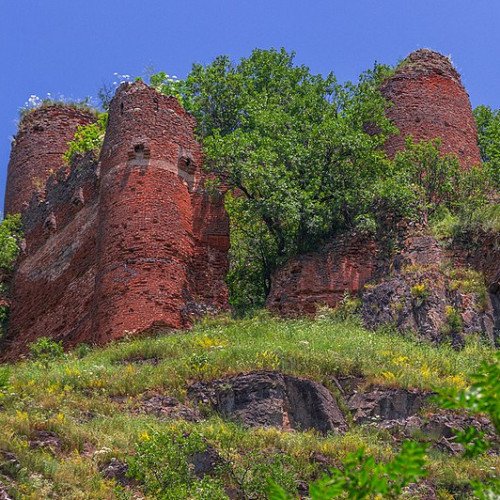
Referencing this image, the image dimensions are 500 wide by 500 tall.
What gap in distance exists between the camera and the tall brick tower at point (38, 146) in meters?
32.9

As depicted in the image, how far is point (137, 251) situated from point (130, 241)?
0.29 metres

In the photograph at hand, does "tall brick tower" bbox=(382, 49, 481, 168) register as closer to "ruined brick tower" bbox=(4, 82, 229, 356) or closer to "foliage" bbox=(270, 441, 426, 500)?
"ruined brick tower" bbox=(4, 82, 229, 356)

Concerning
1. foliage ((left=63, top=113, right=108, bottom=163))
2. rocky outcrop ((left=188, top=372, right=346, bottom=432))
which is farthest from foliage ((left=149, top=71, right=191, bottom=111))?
rocky outcrop ((left=188, top=372, right=346, bottom=432))

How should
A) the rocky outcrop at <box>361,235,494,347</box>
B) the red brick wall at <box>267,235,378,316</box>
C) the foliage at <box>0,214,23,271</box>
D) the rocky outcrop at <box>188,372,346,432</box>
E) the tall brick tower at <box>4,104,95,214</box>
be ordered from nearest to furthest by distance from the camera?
the rocky outcrop at <box>188,372,346,432</box> < the rocky outcrop at <box>361,235,494,347</box> < the red brick wall at <box>267,235,378,316</box> < the foliage at <box>0,214,23,271</box> < the tall brick tower at <box>4,104,95,214</box>

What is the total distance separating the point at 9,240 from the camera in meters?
29.0

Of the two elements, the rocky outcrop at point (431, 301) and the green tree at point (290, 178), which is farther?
the green tree at point (290, 178)

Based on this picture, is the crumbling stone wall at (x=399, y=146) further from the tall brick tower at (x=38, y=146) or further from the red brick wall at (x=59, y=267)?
the tall brick tower at (x=38, y=146)

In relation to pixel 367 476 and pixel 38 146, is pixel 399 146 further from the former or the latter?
pixel 367 476

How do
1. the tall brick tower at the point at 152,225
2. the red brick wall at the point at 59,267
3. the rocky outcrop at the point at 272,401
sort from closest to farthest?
the rocky outcrop at the point at 272,401 → the tall brick tower at the point at 152,225 → the red brick wall at the point at 59,267

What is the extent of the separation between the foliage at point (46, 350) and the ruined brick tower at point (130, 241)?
0.33 metres

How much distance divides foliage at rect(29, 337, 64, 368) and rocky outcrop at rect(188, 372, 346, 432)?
5843 mm

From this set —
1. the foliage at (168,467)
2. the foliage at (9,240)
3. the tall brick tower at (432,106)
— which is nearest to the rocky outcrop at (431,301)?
the tall brick tower at (432,106)

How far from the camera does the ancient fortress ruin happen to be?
74.3 ft

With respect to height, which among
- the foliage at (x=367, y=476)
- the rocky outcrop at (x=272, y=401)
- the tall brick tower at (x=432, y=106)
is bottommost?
the foliage at (x=367, y=476)
